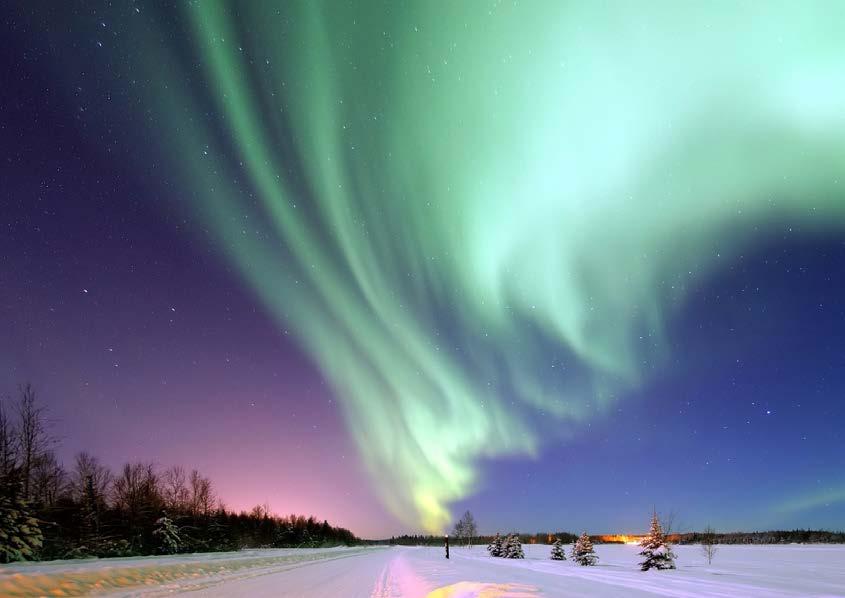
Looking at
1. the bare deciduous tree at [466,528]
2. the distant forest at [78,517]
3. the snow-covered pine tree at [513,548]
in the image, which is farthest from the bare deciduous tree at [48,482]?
the bare deciduous tree at [466,528]

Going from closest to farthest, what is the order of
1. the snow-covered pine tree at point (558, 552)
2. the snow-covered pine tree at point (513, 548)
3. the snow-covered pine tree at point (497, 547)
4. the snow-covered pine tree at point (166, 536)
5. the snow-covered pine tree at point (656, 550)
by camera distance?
the snow-covered pine tree at point (656, 550)
the snow-covered pine tree at point (166, 536)
the snow-covered pine tree at point (558, 552)
the snow-covered pine tree at point (513, 548)
the snow-covered pine tree at point (497, 547)

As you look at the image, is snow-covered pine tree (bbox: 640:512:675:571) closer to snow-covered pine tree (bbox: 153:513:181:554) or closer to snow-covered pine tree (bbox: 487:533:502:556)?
snow-covered pine tree (bbox: 487:533:502:556)

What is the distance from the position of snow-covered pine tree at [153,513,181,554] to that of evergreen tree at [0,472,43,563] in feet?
82.6

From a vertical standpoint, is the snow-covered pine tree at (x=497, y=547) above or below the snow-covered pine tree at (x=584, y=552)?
below

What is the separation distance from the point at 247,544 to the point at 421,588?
2923 inches

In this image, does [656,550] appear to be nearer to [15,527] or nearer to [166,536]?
[15,527]

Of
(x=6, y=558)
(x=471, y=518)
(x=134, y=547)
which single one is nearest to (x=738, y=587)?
(x=6, y=558)

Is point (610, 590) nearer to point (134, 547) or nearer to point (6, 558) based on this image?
point (6, 558)

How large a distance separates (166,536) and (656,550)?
4652 centimetres

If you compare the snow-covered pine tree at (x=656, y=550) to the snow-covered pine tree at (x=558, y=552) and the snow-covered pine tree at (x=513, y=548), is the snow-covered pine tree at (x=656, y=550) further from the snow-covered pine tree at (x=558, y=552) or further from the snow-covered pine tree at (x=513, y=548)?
the snow-covered pine tree at (x=513, y=548)

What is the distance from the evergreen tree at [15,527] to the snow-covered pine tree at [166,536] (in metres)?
25.2

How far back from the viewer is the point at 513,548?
2280 inches

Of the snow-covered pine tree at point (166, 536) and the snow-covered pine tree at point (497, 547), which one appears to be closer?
the snow-covered pine tree at point (166, 536)

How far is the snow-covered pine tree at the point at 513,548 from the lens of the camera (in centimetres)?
5750
